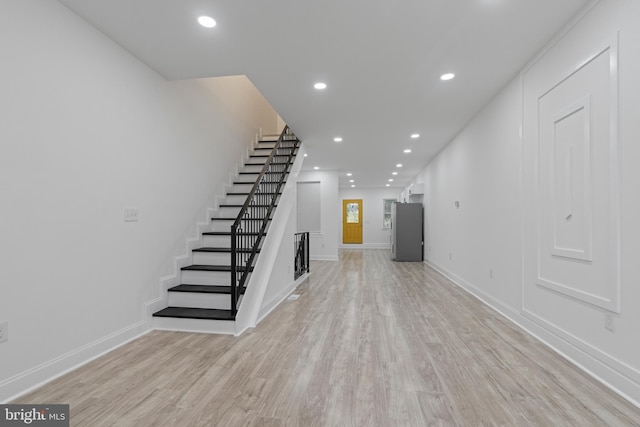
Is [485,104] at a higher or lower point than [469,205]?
higher

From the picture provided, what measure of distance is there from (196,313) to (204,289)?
288mm

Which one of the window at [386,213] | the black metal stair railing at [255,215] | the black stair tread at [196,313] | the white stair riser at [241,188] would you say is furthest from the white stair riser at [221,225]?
the window at [386,213]

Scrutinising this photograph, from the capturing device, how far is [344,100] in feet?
13.3

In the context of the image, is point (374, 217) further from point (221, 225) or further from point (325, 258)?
point (221, 225)

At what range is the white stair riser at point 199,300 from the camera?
10.7ft

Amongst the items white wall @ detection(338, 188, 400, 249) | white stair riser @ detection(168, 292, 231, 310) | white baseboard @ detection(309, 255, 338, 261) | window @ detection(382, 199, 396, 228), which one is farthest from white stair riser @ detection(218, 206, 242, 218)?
window @ detection(382, 199, 396, 228)

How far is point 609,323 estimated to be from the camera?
208 cm

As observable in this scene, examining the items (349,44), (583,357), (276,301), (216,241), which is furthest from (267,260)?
(583,357)

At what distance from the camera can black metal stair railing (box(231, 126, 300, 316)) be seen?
3161 millimetres

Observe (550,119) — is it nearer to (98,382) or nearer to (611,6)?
(611,6)

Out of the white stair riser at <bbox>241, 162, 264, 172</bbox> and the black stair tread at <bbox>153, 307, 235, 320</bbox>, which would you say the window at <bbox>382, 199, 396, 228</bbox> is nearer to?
the white stair riser at <bbox>241, 162, 264, 172</bbox>

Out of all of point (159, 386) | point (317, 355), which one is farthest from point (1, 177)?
point (317, 355)

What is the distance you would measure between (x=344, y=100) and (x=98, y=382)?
12.5ft

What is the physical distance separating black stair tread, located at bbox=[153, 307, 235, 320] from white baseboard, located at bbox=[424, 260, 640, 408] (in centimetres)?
293
